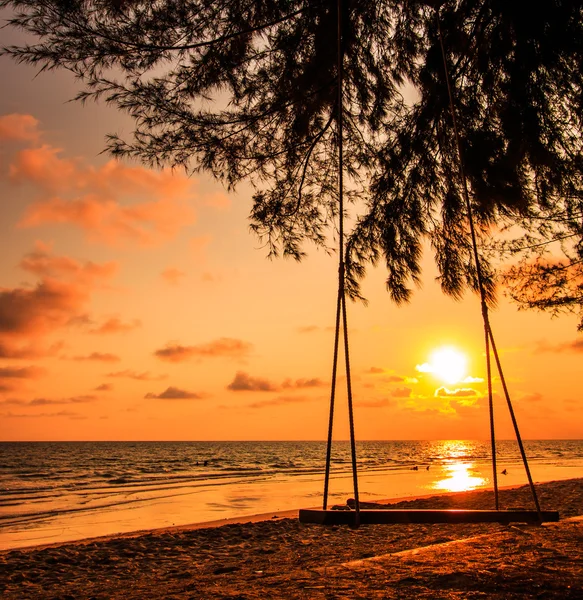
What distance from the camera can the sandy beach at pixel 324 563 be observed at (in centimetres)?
241

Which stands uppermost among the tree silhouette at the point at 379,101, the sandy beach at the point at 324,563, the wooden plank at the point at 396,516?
the tree silhouette at the point at 379,101

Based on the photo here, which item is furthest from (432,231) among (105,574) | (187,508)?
(187,508)

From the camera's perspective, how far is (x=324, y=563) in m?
5.11

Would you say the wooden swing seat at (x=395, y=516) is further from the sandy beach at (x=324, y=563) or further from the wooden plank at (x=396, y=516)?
the sandy beach at (x=324, y=563)

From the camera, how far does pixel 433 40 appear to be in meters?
4.32

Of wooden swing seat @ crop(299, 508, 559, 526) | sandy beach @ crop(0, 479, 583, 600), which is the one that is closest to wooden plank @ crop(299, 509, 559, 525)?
wooden swing seat @ crop(299, 508, 559, 526)

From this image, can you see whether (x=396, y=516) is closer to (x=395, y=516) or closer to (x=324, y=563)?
(x=395, y=516)

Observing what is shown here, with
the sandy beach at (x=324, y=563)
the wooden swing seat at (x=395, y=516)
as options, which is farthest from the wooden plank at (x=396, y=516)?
the sandy beach at (x=324, y=563)

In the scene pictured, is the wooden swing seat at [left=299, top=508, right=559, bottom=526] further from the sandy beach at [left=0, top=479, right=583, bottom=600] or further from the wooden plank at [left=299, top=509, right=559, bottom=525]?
the sandy beach at [left=0, top=479, right=583, bottom=600]

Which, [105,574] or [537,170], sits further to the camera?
[105,574]

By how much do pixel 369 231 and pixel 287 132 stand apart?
3.34 ft

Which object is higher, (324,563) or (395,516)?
(395,516)

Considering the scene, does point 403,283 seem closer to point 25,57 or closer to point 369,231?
point 369,231

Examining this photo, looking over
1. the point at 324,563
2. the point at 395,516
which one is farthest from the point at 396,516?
the point at 324,563
